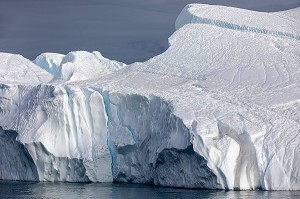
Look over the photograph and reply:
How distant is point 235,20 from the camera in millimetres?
40219

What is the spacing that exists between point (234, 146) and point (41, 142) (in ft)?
27.8

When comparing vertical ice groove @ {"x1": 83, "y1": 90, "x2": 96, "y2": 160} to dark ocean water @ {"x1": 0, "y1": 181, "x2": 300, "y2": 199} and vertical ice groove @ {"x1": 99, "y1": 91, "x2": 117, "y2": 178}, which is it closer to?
vertical ice groove @ {"x1": 99, "y1": 91, "x2": 117, "y2": 178}

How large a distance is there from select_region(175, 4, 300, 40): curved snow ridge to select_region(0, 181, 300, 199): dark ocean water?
35.3 feet

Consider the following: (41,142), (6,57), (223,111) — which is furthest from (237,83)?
(6,57)

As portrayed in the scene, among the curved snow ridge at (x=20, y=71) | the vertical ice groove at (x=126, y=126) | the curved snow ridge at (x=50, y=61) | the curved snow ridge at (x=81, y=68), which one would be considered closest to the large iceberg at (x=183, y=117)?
the vertical ice groove at (x=126, y=126)

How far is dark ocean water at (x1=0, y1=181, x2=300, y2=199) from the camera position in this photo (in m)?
28.1

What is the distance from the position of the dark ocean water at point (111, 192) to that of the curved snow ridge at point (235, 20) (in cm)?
1077

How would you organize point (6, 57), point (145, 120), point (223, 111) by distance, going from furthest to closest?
1. point (6, 57)
2. point (145, 120)
3. point (223, 111)

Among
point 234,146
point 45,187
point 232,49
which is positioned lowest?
point 45,187

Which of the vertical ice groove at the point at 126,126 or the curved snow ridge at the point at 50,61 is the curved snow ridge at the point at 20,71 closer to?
the curved snow ridge at the point at 50,61

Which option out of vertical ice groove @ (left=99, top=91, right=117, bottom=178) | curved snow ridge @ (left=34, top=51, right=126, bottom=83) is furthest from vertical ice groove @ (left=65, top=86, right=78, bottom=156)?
curved snow ridge @ (left=34, top=51, right=126, bottom=83)

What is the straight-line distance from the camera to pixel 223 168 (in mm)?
28828

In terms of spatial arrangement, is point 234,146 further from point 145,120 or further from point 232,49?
point 232,49

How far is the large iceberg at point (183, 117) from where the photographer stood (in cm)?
2923
